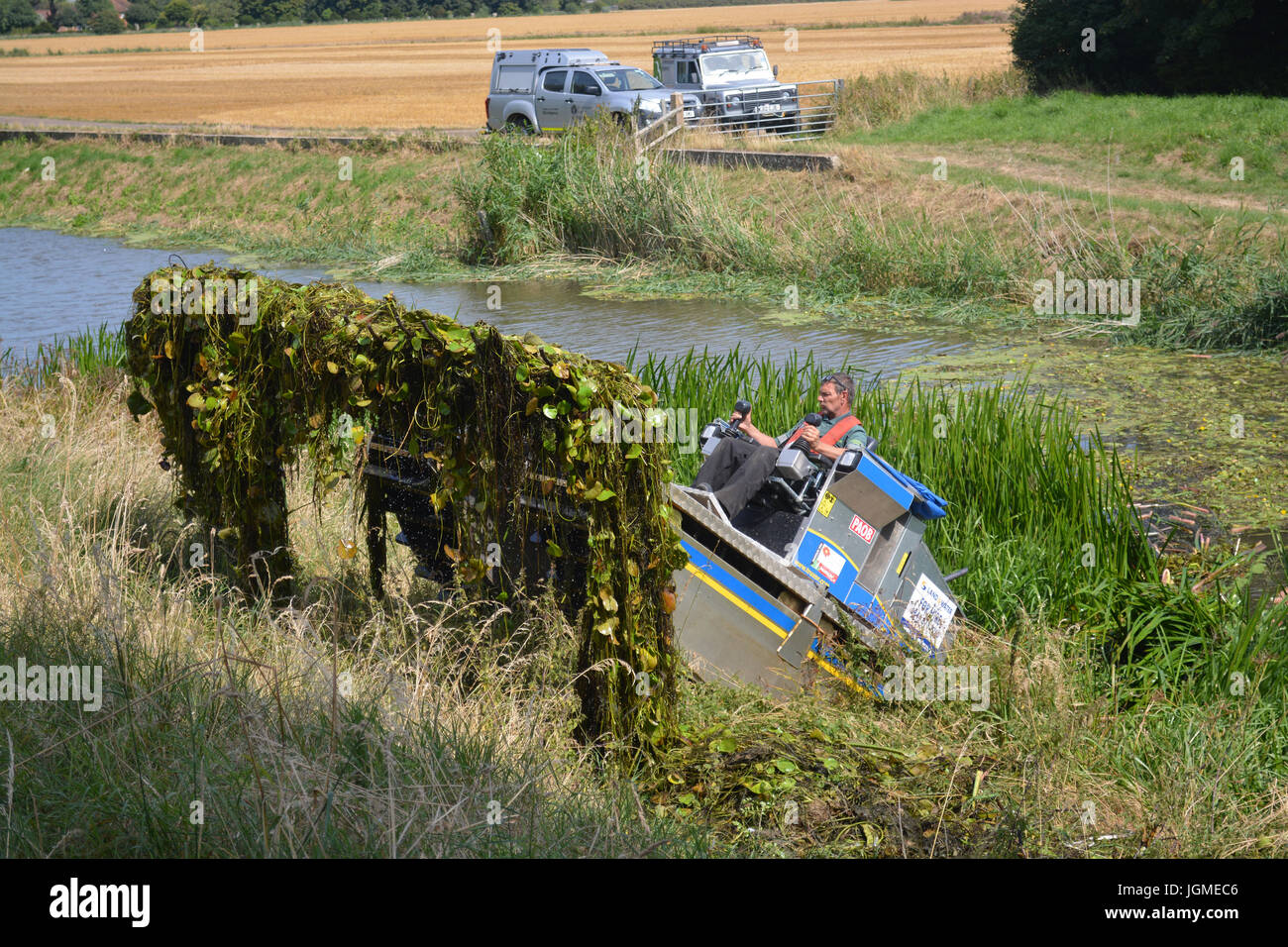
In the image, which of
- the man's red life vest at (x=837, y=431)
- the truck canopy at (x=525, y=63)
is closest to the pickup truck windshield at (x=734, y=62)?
the truck canopy at (x=525, y=63)

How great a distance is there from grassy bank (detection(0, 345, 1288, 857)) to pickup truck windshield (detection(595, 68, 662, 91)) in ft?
68.1

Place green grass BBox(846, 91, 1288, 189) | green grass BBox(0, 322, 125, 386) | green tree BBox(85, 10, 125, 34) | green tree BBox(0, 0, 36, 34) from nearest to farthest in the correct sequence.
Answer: green grass BBox(0, 322, 125, 386)
green grass BBox(846, 91, 1288, 189)
green tree BBox(85, 10, 125, 34)
green tree BBox(0, 0, 36, 34)

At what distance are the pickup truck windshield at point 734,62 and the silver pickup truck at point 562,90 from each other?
4.50ft

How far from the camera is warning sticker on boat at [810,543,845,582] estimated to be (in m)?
5.77

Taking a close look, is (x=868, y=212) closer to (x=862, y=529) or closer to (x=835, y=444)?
(x=835, y=444)

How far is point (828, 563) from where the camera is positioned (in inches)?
229

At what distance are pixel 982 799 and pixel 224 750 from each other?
9.56 feet

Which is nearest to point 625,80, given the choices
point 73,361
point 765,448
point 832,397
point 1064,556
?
point 73,361

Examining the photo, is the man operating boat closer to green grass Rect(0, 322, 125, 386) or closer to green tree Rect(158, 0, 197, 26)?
green grass Rect(0, 322, 125, 386)

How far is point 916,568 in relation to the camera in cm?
623

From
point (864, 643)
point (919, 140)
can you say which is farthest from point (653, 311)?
point (864, 643)

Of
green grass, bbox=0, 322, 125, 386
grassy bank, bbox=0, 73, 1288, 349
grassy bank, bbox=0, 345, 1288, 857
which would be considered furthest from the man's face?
grassy bank, bbox=0, 73, 1288, 349

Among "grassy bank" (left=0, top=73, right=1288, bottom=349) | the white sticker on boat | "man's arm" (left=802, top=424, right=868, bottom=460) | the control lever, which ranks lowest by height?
the white sticker on boat
